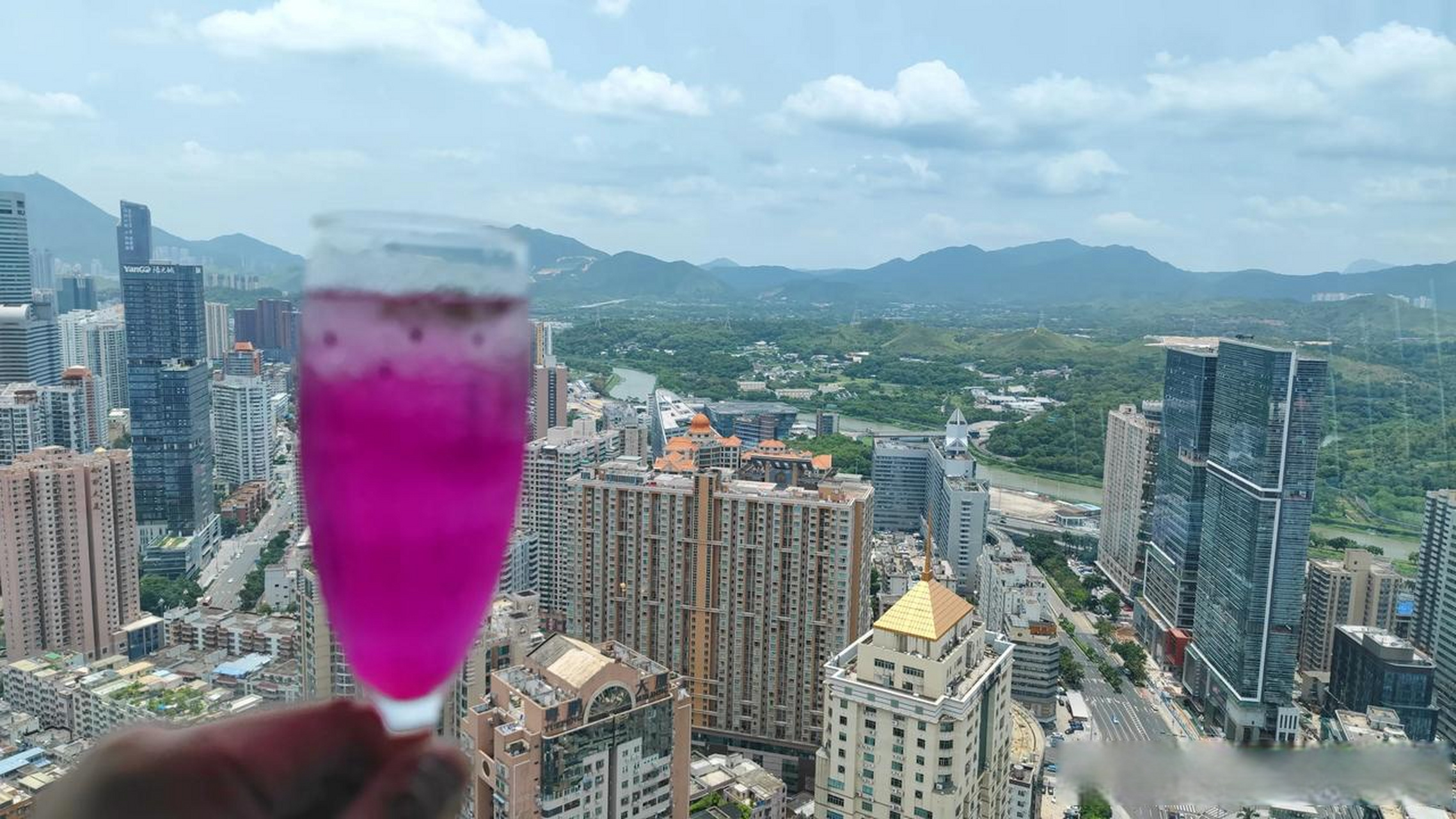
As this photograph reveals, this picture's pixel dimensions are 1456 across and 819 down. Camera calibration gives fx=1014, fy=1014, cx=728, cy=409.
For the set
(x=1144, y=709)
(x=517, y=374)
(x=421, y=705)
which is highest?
(x=517, y=374)

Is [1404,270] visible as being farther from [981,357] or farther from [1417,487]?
[981,357]

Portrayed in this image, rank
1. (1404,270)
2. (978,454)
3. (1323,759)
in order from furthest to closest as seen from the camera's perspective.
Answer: (978,454) → (1404,270) → (1323,759)

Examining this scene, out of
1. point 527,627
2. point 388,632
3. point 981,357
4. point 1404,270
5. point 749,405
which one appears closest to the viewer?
point 388,632

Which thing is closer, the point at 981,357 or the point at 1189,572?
the point at 1189,572

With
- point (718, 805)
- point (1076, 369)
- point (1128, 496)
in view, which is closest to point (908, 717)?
point (718, 805)

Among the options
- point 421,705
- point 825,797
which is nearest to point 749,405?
point 825,797

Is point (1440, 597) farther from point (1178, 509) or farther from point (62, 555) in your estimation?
point (62, 555)

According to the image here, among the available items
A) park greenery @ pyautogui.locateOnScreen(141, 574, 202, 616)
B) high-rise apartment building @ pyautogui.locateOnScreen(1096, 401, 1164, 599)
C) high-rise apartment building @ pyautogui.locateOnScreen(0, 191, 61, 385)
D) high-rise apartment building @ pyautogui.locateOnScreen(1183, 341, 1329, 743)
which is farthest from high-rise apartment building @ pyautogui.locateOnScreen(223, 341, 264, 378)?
high-rise apartment building @ pyautogui.locateOnScreen(1183, 341, 1329, 743)

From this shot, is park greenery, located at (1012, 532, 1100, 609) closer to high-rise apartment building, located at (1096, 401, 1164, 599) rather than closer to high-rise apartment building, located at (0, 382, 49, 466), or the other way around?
high-rise apartment building, located at (1096, 401, 1164, 599)
